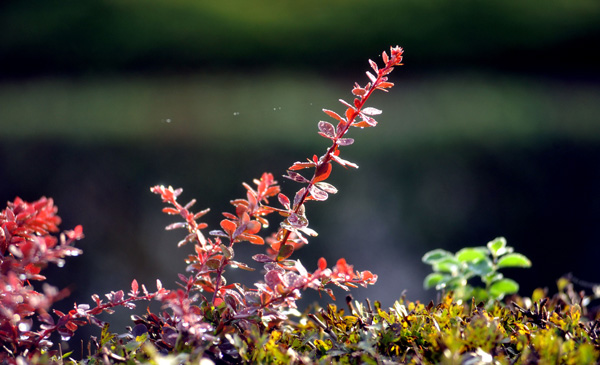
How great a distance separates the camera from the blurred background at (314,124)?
13.0ft

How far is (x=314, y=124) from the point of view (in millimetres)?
5414

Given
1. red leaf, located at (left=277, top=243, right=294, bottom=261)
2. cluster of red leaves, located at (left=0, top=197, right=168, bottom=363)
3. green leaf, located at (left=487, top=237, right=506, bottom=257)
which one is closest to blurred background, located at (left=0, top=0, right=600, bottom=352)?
green leaf, located at (left=487, top=237, right=506, bottom=257)

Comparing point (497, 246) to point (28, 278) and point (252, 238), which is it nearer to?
point (252, 238)

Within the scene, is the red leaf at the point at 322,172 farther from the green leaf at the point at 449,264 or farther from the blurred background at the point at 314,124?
the blurred background at the point at 314,124

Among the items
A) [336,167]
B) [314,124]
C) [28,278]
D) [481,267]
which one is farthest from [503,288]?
[314,124]

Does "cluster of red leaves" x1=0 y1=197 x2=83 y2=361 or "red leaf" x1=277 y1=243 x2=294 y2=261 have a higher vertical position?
"red leaf" x1=277 y1=243 x2=294 y2=261

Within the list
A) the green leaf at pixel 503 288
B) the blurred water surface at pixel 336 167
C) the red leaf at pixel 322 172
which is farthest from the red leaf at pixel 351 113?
the blurred water surface at pixel 336 167

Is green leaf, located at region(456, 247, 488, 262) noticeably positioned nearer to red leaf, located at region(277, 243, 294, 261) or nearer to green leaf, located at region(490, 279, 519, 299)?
green leaf, located at region(490, 279, 519, 299)

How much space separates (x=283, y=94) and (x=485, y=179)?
8.51 feet

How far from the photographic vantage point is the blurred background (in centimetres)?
396

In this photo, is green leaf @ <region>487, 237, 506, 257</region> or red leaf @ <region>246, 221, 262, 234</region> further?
green leaf @ <region>487, 237, 506, 257</region>

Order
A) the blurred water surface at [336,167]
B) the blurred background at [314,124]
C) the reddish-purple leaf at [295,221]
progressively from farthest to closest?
the blurred background at [314,124] → the blurred water surface at [336,167] → the reddish-purple leaf at [295,221]

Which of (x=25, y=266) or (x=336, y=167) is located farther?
(x=336, y=167)

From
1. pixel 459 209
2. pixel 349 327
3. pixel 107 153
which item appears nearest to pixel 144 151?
pixel 107 153
